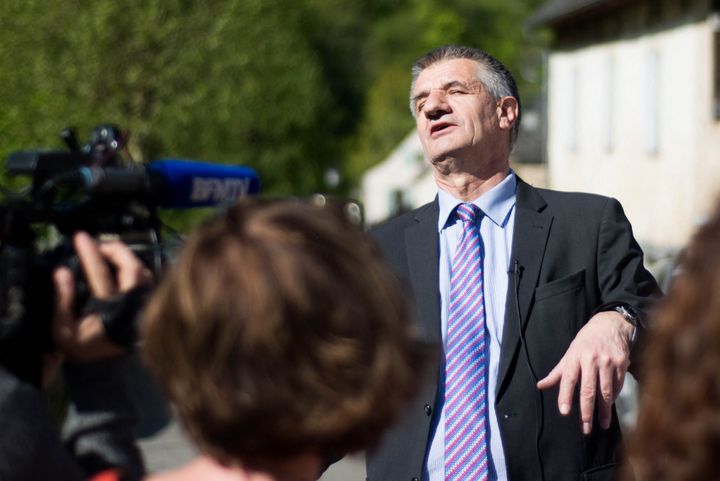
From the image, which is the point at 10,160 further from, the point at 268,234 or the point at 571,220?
the point at 571,220

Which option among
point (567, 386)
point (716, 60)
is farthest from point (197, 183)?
point (716, 60)

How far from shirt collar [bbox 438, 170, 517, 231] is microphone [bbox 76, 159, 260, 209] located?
1.61 m

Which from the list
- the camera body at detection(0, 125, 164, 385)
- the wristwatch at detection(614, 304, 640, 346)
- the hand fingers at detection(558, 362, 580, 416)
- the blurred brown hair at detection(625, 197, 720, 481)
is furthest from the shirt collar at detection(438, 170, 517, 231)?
the blurred brown hair at detection(625, 197, 720, 481)

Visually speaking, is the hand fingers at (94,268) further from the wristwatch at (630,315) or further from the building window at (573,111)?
the building window at (573,111)

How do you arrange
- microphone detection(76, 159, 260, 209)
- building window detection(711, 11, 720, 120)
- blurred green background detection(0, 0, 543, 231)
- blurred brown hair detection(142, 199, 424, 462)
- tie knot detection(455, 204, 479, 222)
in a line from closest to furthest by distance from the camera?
blurred brown hair detection(142, 199, 424, 462)
microphone detection(76, 159, 260, 209)
tie knot detection(455, 204, 479, 222)
building window detection(711, 11, 720, 120)
blurred green background detection(0, 0, 543, 231)

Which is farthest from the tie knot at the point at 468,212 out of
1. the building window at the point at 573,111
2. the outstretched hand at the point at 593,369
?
the building window at the point at 573,111

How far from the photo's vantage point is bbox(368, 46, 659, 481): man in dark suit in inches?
152

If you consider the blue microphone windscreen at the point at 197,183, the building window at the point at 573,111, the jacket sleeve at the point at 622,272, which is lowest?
the building window at the point at 573,111

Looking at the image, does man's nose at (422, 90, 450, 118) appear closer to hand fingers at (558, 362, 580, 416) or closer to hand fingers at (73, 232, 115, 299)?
hand fingers at (558, 362, 580, 416)

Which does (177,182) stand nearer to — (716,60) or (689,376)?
(689,376)

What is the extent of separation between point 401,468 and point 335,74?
7420 cm

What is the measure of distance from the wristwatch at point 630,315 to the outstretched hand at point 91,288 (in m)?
1.77

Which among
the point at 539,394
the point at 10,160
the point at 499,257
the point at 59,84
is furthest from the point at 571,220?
the point at 59,84

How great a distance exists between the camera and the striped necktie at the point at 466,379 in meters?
3.87
